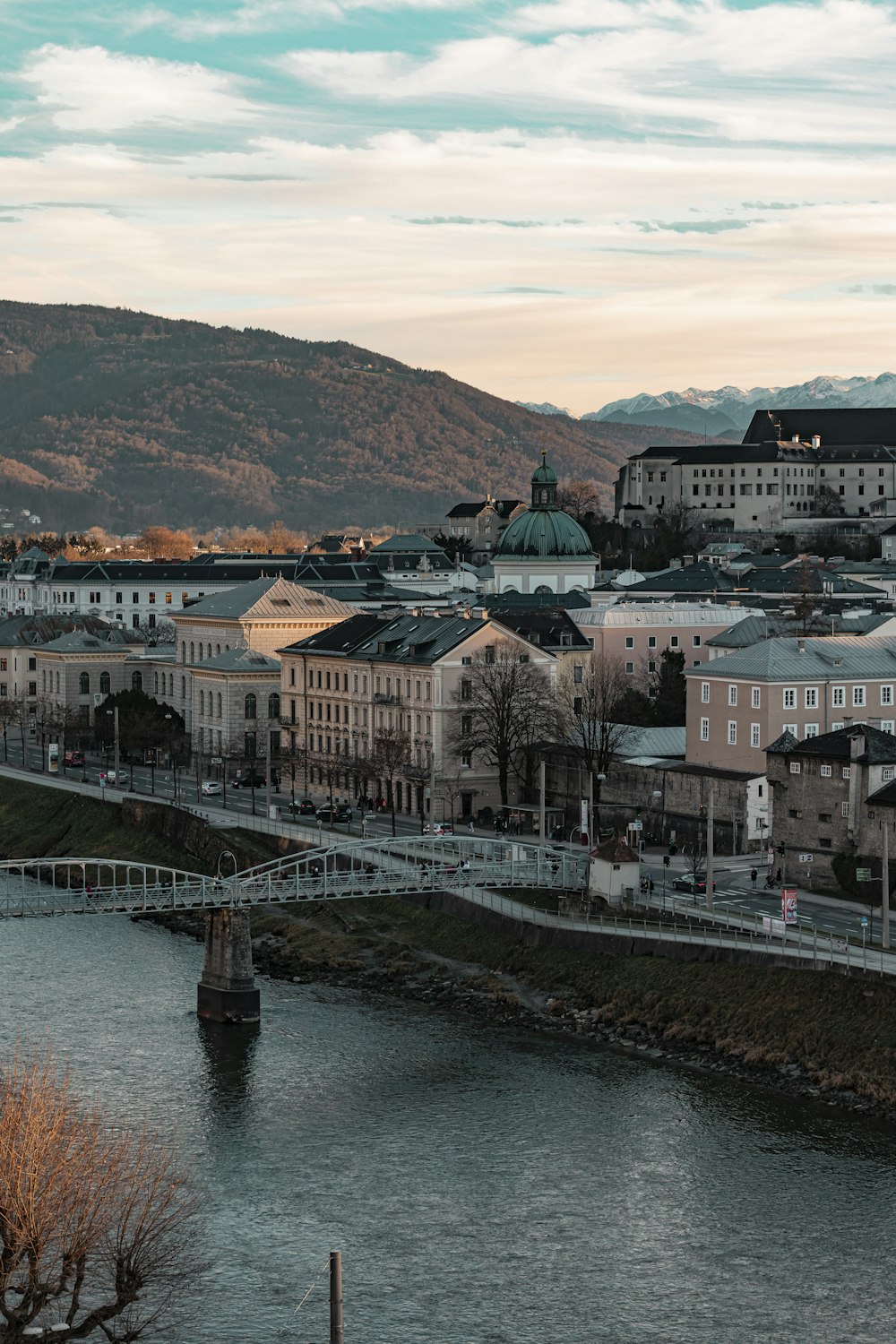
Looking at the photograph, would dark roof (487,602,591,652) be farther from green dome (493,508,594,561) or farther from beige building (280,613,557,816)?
green dome (493,508,594,561)

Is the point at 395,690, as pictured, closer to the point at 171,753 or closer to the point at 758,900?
the point at 171,753

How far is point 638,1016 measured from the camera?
65.7 m

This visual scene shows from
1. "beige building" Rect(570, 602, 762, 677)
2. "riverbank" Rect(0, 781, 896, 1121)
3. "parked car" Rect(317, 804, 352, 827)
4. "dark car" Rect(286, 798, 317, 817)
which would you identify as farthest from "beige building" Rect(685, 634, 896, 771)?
"beige building" Rect(570, 602, 762, 677)

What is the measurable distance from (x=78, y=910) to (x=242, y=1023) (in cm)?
585

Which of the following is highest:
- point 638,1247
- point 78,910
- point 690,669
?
point 690,669

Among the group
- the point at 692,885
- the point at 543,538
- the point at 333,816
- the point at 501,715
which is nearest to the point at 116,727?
the point at 333,816

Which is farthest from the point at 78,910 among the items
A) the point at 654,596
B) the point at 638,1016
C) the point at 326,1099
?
the point at 654,596

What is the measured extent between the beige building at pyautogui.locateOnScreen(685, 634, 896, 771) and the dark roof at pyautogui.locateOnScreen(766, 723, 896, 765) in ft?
21.2

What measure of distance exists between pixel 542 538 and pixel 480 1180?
95.1 m

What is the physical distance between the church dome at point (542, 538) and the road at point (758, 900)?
64.0 metres

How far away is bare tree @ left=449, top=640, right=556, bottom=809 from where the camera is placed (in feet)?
320

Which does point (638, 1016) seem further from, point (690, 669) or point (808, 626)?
point (808, 626)

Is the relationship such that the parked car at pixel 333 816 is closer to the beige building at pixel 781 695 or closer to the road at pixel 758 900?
the beige building at pixel 781 695

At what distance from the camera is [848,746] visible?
252ft
